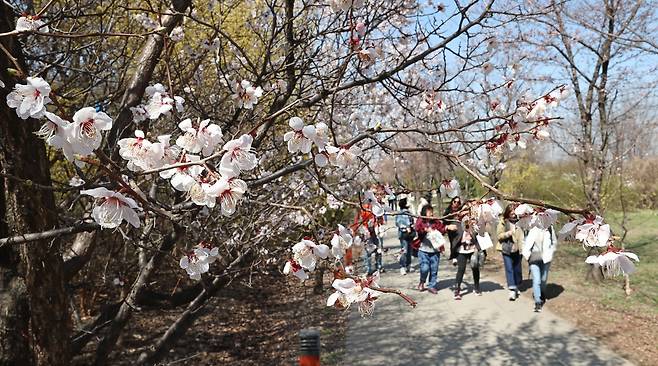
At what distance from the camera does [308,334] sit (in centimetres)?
425

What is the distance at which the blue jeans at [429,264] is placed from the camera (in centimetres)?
950

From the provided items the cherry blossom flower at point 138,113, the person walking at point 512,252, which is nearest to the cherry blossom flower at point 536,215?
the cherry blossom flower at point 138,113

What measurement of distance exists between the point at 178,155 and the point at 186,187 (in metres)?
0.29

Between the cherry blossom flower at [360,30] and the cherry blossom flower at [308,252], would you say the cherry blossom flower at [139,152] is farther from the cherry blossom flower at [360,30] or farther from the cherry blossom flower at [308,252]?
the cherry blossom flower at [360,30]

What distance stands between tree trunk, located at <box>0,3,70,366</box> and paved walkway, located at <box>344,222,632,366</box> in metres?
4.16

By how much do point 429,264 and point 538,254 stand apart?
196cm

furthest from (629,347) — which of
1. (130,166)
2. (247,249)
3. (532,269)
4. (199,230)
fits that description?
(130,166)

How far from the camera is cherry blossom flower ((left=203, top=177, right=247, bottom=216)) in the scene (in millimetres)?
1570

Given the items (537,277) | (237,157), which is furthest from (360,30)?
(537,277)

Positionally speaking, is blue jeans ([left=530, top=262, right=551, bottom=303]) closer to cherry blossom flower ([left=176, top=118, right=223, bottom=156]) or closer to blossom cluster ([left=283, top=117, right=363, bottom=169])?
blossom cluster ([left=283, top=117, right=363, bottom=169])

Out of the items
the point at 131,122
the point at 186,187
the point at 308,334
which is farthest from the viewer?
the point at 308,334

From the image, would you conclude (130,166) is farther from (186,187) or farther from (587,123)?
(587,123)

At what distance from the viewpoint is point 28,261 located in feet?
9.01

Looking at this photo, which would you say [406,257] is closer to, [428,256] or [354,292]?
[428,256]
